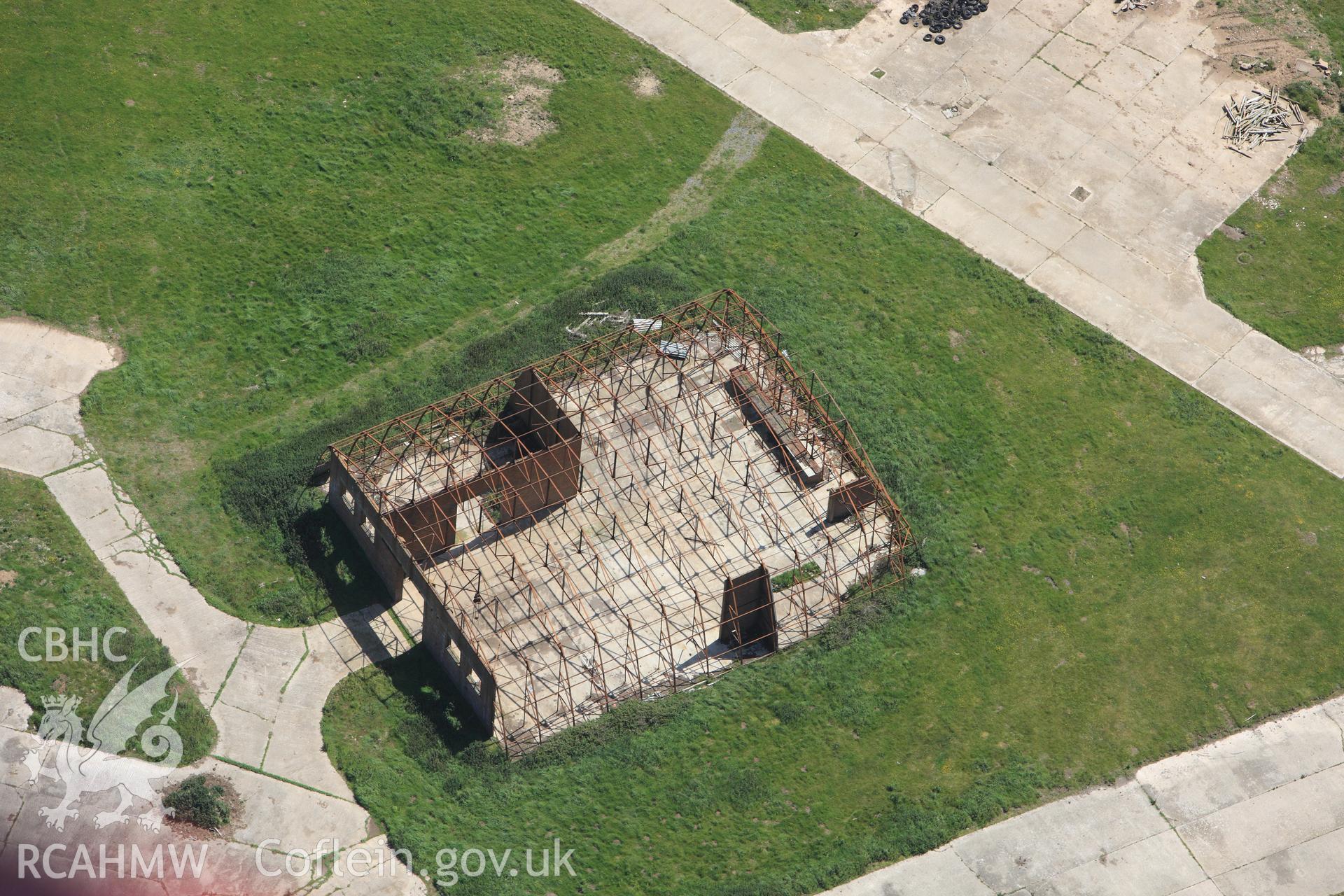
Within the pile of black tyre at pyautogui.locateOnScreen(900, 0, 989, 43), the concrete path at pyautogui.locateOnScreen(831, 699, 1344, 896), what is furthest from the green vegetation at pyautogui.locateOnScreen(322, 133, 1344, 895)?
the pile of black tyre at pyautogui.locateOnScreen(900, 0, 989, 43)

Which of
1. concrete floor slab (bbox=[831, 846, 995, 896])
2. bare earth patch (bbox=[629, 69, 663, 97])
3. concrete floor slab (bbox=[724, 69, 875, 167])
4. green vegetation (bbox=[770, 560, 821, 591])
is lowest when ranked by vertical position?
concrete floor slab (bbox=[831, 846, 995, 896])

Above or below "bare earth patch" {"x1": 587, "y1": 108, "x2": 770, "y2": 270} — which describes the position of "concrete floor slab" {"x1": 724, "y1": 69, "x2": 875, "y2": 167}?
above

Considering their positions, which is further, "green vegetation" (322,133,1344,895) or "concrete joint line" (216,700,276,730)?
"concrete joint line" (216,700,276,730)

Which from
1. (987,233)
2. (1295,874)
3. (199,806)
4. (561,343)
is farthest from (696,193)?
(1295,874)

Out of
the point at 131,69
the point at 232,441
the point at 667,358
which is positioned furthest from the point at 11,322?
the point at 667,358

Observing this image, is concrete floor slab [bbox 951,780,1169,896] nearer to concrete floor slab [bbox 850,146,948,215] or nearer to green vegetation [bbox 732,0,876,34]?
concrete floor slab [bbox 850,146,948,215]

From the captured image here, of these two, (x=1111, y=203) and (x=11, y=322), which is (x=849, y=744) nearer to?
(x=1111, y=203)

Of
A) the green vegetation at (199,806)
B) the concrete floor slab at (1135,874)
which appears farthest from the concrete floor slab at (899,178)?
the green vegetation at (199,806)

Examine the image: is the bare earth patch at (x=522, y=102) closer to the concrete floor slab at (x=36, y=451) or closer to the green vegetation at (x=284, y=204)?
the green vegetation at (x=284, y=204)
